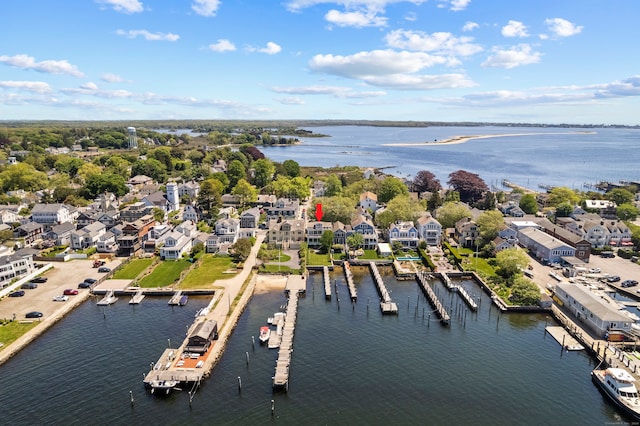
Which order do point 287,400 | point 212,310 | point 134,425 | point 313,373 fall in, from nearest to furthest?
1. point 134,425
2. point 287,400
3. point 313,373
4. point 212,310

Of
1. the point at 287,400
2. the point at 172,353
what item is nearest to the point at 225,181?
the point at 172,353

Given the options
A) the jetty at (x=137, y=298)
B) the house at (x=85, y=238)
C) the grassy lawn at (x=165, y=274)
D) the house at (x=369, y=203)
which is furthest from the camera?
the house at (x=369, y=203)

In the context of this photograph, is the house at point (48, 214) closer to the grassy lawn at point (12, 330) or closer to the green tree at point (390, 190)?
the grassy lawn at point (12, 330)

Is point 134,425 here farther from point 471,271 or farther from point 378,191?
point 378,191

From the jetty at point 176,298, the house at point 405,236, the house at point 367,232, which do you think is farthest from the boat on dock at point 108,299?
the house at point 405,236

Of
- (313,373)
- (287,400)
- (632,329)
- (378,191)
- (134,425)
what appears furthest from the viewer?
(378,191)
